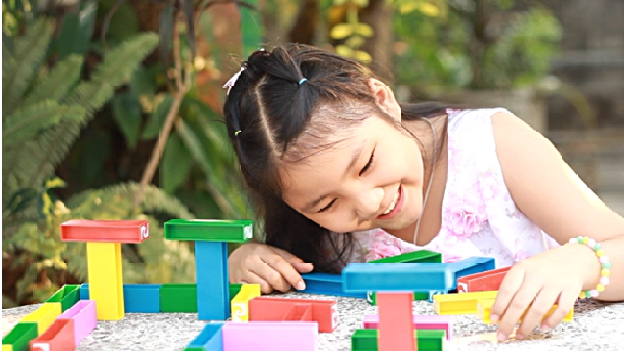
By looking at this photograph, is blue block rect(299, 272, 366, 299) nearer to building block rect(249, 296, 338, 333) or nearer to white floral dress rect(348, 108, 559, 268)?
building block rect(249, 296, 338, 333)

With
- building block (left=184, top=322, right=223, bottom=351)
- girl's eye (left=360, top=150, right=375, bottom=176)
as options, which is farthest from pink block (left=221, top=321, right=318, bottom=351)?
girl's eye (left=360, top=150, right=375, bottom=176)

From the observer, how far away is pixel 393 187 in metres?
1.11

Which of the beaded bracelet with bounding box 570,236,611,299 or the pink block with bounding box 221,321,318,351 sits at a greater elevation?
the beaded bracelet with bounding box 570,236,611,299

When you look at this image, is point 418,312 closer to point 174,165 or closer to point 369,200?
point 369,200

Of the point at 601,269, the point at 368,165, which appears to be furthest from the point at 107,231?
the point at 601,269

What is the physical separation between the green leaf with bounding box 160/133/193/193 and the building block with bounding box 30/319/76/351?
1.20 meters

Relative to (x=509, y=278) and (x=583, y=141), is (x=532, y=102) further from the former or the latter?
(x=509, y=278)

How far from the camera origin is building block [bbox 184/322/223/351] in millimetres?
706

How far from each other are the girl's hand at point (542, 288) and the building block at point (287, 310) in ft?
0.60

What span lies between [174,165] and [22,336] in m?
1.26

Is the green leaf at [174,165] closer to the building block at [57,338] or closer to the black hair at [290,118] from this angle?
the black hair at [290,118]

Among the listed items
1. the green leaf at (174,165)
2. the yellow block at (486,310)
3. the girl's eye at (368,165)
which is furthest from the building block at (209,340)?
the green leaf at (174,165)

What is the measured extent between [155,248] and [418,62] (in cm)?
303

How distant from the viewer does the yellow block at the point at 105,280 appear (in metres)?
0.91
